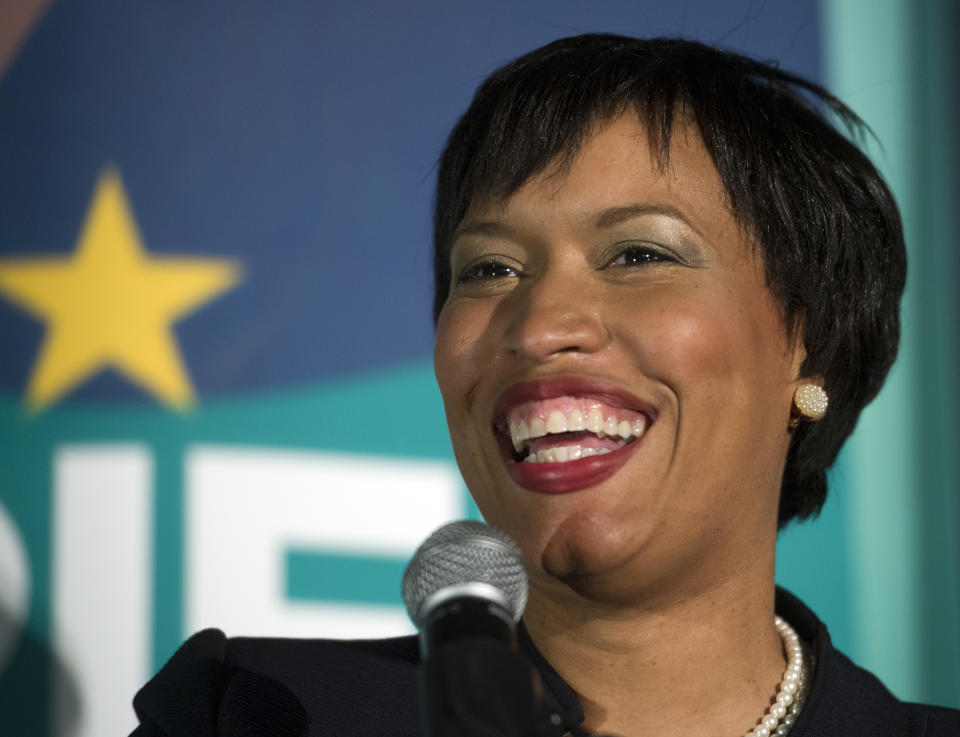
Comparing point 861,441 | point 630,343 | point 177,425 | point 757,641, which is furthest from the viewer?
point 861,441

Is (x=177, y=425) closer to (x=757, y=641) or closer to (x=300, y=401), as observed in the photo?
(x=300, y=401)

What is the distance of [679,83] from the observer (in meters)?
1.52

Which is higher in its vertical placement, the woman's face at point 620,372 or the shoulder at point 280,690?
the woman's face at point 620,372

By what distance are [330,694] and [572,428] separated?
434 mm

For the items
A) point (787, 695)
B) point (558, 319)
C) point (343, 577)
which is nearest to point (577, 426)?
point (558, 319)

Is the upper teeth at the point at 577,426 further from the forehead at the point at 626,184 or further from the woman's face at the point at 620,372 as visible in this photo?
the forehead at the point at 626,184

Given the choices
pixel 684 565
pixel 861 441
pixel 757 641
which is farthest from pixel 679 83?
pixel 861 441

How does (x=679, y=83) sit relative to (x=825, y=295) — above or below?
above

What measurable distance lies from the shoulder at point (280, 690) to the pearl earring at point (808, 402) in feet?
1.81

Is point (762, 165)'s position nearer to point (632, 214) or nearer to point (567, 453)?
point (632, 214)

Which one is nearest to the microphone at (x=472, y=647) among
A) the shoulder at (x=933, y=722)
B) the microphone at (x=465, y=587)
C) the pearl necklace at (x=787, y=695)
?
the microphone at (x=465, y=587)

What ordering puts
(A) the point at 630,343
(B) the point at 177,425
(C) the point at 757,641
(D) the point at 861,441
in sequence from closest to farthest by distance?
1. (A) the point at 630,343
2. (C) the point at 757,641
3. (B) the point at 177,425
4. (D) the point at 861,441

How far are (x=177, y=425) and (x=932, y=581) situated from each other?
4.70 feet

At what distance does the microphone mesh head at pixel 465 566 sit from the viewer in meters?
0.85
